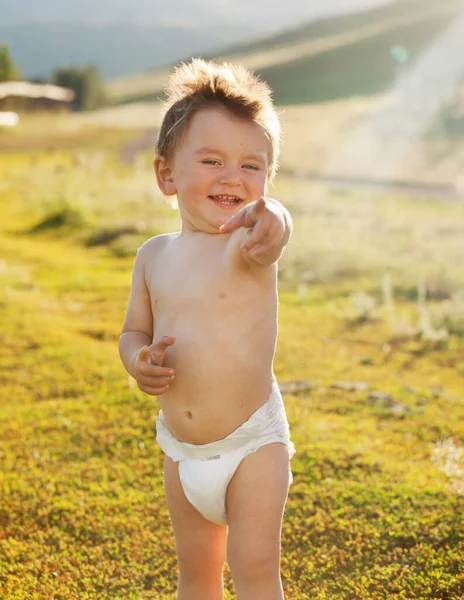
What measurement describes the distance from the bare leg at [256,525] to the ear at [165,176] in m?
1.06

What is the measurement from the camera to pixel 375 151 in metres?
25.1

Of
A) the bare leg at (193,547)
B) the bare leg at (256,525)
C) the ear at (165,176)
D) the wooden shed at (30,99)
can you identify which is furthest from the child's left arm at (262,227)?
the wooden shed at (30,99)

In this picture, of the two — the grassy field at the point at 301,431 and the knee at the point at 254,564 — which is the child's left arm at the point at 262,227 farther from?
the grassy field at the point at 301,431

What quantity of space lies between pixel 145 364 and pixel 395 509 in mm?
1776

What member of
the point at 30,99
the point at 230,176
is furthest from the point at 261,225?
the point at 30,99

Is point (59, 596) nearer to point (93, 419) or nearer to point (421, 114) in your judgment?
point (93, 419)

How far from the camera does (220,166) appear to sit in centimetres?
257

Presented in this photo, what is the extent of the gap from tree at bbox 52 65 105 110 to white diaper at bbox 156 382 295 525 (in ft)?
204

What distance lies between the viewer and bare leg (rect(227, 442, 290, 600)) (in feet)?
7.95

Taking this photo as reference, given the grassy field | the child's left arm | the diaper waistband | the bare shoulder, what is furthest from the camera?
the grassy field

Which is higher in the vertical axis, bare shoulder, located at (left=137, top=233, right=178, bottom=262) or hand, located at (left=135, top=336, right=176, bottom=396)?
bare shoulder, located at (left=137, top=233, right=178, bottom=262)

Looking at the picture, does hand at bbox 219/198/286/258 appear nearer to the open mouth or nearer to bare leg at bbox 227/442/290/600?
the open mouth

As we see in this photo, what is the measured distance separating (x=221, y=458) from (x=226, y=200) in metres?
0.93

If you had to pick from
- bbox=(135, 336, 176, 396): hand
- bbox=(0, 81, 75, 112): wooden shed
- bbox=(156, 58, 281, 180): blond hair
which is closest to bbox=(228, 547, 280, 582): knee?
bbox=(135, 336, 176, 396): hand
